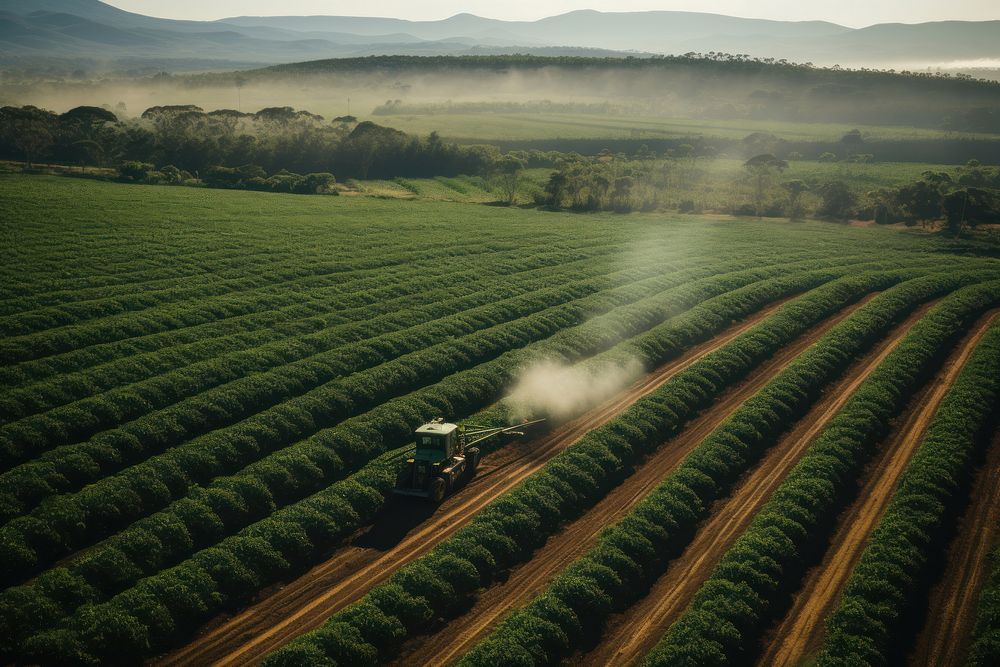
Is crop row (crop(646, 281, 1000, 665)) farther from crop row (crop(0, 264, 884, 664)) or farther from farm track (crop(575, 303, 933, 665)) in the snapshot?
crop row (crop(0, 264, 884, 664))

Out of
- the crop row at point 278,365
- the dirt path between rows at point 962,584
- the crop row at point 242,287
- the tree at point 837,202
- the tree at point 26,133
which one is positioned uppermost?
the tree at point 26,133

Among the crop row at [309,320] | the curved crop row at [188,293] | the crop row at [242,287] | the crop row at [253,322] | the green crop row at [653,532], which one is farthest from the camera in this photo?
the crop row at [242,287]

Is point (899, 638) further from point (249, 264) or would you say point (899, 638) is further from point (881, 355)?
point (249, 264)

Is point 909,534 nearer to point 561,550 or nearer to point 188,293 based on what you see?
point 561,550

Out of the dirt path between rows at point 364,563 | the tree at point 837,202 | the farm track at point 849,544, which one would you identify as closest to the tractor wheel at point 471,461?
the dirt path between rows at point 364,563

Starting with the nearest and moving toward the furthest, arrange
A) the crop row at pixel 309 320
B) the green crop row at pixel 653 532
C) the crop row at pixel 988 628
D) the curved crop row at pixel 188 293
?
the crop row at pixel 988 628
the green crop row at pixel 653 532
the crop row at pixel 309 320
the curved crop row at pixel 188 293

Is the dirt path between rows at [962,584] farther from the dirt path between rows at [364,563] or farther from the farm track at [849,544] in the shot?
the dirt path between rows at [364,563]
